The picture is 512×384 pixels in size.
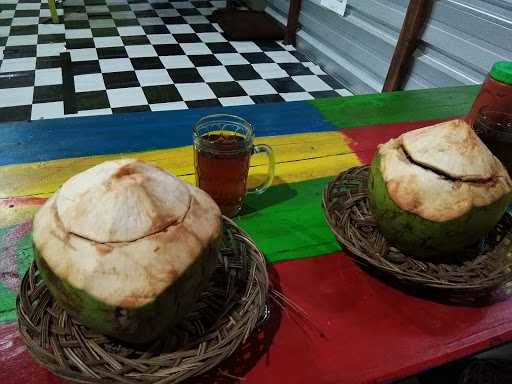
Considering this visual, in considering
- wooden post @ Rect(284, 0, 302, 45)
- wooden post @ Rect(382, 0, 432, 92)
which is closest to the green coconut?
wooden post @ Rect(382, 0, 432, 92)

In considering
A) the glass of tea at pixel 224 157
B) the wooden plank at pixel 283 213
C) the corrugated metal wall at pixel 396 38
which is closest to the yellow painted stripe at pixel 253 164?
the wooden plank at pixel 283 213

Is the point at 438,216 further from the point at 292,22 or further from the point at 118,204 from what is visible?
the point at 292,22

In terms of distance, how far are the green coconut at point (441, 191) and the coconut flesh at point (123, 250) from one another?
391mm

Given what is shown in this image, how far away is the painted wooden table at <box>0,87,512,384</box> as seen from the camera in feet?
2.52

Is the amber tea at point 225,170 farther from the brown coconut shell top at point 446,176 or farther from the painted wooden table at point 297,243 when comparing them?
the brown coconut shell top at point 446,176

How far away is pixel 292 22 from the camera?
13.3 feet

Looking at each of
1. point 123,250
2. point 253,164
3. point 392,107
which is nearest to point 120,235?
point 123,250

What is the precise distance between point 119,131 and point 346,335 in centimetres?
89

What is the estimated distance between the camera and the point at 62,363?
24.5 inches

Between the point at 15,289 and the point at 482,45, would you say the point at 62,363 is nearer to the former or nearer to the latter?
the point at 15,289

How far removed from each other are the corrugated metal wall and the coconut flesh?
221cm

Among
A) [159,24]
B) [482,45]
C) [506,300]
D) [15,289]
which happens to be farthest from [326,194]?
[159,24]

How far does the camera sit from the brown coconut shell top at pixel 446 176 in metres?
0.81

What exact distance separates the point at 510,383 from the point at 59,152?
160 centimetres
